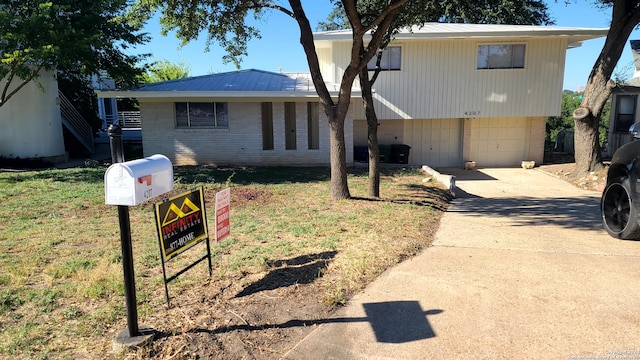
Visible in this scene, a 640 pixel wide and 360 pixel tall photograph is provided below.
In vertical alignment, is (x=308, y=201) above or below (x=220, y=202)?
below

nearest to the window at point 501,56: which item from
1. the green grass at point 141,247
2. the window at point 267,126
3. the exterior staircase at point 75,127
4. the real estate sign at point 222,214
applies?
Result: the green grass at point 141,247

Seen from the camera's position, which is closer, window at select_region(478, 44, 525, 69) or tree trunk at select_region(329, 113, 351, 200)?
tree trunk at select_region(329, 113, 351, 200)

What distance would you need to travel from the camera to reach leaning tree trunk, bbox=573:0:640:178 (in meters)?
13.2

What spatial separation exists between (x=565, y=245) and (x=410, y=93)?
11.1 metres

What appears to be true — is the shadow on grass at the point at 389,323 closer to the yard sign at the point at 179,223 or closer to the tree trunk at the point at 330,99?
the yard sign at the point at 179,223

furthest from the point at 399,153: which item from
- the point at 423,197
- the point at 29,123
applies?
the point at 29,123

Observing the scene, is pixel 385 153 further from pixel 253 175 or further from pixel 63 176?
pixel 63 176

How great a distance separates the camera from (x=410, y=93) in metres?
16.6

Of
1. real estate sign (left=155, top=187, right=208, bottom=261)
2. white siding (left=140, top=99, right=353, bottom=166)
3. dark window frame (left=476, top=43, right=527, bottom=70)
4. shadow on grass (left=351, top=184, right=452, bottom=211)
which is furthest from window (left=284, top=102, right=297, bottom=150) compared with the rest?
real estate sign (left=155, top=187, right=208, bottom=261)

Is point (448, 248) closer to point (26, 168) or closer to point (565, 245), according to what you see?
point (565, 245)

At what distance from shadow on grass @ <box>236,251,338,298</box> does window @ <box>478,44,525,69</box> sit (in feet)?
44.7

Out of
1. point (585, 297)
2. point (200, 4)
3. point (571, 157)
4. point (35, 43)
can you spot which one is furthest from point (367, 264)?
point (571, 157)

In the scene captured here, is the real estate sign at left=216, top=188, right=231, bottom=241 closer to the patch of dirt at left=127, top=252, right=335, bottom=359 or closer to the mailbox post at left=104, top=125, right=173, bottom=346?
the patch of dirt at left=127, top=252, right=335, bottom=359

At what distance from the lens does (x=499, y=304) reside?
13.7 feet
